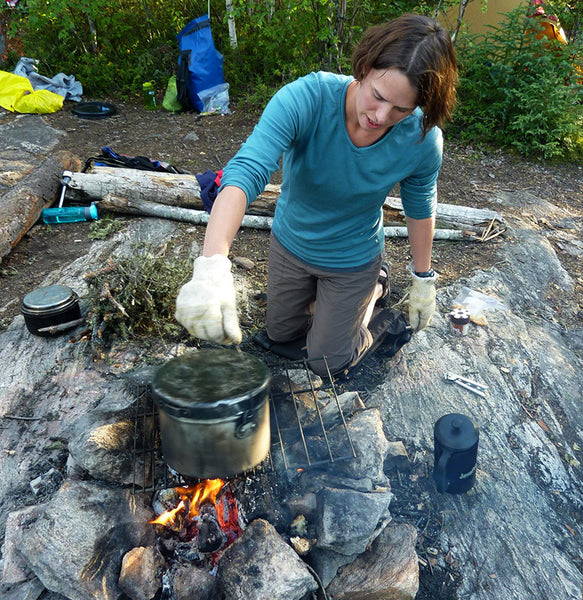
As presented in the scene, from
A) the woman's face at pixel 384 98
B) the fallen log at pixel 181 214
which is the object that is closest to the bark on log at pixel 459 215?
the fallen log at pixel 181 214

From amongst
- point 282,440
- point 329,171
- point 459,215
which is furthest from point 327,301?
point 459,215

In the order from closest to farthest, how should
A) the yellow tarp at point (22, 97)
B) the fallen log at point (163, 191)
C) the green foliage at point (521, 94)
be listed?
1. the fallen log at point (163, 191)
2. the green foliage at point (521, 94)
3. the yellow tarp at point (22, 97)

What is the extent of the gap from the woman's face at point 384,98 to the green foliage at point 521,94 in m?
5.09

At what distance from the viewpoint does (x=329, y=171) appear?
249cm

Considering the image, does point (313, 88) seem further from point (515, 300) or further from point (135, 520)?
point (515, 300)

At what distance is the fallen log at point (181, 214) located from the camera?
4680 mm

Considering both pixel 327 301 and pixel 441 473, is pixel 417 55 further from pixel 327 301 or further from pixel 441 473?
pixel 441 473

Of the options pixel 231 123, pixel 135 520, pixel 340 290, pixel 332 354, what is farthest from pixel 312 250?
pixel 231 123

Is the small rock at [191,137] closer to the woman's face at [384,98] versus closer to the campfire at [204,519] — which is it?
the woman's face at [384,98]

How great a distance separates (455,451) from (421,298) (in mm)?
1130

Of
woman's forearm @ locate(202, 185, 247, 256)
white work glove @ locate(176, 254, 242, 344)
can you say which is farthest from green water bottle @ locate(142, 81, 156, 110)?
white work glove @ locate(176, 254, 242, 344)

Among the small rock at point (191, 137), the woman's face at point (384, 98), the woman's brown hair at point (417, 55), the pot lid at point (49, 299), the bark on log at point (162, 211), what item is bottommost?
the small rock at point (191, 137)

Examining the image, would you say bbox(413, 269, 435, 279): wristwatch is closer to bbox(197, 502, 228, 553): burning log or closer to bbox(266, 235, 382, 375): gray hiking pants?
bbox(266, 235, 382, 375): gray hiking pants

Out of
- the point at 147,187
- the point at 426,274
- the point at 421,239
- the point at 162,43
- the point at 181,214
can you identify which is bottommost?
the point at 181,214
